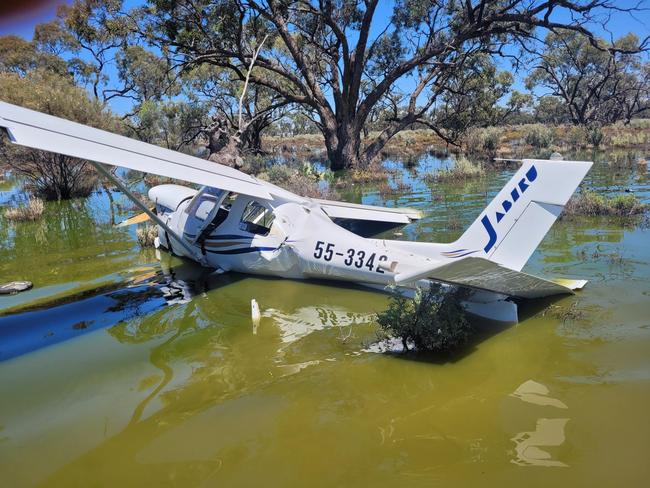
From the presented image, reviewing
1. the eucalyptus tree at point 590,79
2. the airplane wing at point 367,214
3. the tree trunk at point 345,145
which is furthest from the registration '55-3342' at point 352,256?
the eucalyptus tree at point 590,79

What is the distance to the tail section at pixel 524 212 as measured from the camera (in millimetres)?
5264

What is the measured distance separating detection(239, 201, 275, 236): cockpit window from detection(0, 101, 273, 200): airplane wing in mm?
489

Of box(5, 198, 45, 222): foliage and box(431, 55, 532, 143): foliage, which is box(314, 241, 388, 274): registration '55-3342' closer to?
box(5, 198, 45, 222): foliage

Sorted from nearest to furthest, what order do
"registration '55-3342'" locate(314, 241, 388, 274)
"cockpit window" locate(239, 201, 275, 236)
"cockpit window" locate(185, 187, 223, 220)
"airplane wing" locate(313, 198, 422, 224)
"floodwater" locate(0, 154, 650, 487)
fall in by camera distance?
"floodwater" locate(0, 154, 650, 487)
"registration '55-3342'" locate(314, 241, 388, 274)
"cockpit window" locate(239, 201, 275, 236)
"cockpit window" locate(185, 187, 223, 220)
"airplane wing" locate(313, 198, 422, 224)

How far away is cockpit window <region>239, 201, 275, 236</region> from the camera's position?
27.9 feet

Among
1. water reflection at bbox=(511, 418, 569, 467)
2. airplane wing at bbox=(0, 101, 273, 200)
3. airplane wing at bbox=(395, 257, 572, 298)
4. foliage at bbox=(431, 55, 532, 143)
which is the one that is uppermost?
foliage at bbox=(431, 55, 532, 143)

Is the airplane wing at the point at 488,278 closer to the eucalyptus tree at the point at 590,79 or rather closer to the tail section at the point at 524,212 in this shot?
the tail section at the point at 524,212

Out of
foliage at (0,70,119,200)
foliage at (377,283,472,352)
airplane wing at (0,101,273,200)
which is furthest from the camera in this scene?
foliage at (0,70,119,200)

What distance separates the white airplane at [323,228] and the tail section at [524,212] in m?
0.01

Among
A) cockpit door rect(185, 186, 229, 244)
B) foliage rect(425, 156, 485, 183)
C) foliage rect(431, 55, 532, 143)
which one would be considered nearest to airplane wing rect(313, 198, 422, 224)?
cockpit door rect(185, 186, 229, 244)

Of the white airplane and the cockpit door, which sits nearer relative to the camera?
the white airplane

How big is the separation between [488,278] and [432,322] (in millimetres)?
784

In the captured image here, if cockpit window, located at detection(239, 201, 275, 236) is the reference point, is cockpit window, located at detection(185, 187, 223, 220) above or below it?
above

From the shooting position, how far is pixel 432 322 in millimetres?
4996
